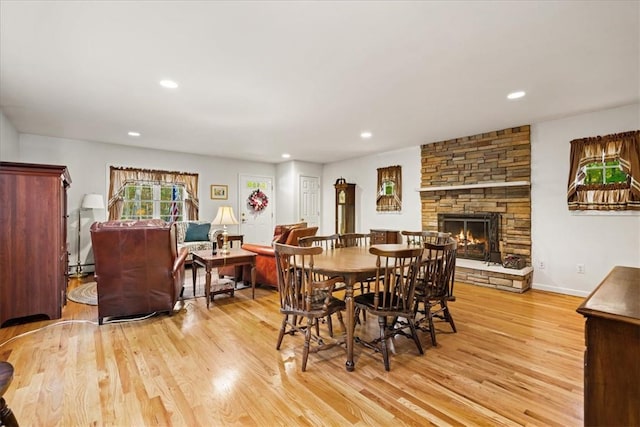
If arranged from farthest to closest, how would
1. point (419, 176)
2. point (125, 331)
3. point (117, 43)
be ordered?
point (419, 176), point (125, 331), point (117, 43)

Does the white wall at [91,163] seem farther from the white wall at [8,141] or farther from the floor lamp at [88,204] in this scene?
the white wall at [8,141]

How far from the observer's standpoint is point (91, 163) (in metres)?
5.48

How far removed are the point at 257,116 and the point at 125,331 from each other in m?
2.86

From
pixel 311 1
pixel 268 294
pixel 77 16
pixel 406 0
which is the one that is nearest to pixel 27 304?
pixel 268 294

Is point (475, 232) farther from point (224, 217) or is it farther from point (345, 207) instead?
point (224, 217)

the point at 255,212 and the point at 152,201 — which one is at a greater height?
the point at 152,201

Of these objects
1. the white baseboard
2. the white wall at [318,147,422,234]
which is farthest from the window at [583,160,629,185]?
the white wall at [318,147,422,234]

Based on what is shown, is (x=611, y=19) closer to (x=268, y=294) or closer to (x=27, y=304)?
(x=268, y=294)

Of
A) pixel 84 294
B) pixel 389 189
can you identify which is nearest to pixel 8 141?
pixel 84 294

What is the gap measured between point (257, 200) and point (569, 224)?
611cm

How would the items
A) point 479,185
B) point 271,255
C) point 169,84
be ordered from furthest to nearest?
point 479,185 → point 271,255 → point 169,84

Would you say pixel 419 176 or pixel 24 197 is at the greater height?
pixel 419 176

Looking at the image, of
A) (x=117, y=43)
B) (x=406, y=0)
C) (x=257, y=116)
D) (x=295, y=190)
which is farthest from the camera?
(x=295, y=190)

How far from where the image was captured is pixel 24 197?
3.01 metres
